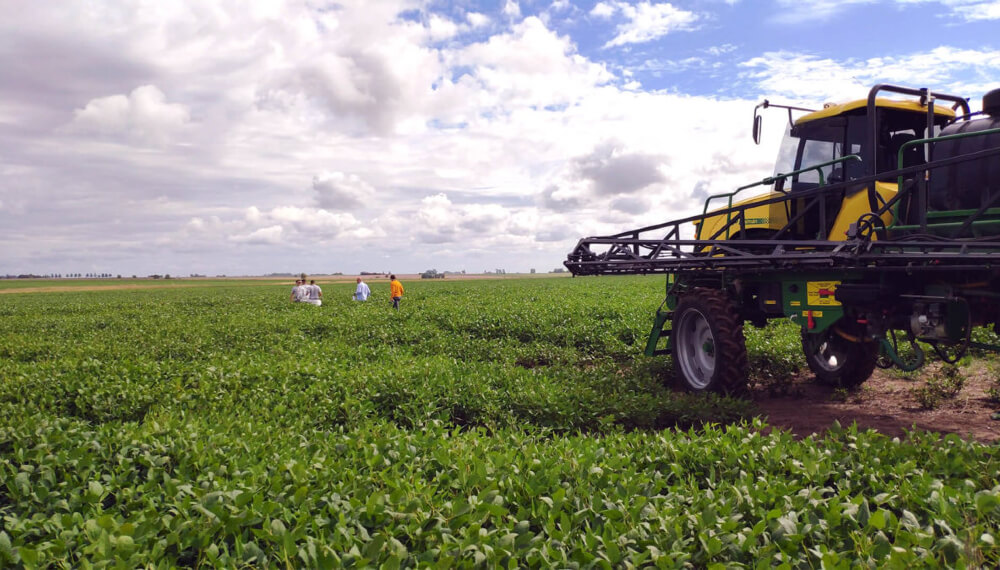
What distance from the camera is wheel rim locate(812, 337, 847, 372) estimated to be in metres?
8.02

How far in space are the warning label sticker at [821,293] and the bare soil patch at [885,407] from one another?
3.92 feet

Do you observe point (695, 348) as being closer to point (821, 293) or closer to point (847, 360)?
point (847, 360)

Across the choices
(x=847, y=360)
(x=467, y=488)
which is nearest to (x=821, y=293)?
(x=847, y=360)

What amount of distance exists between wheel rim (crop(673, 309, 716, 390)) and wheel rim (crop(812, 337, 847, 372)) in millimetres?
1447

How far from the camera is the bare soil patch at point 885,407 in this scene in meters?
6.29

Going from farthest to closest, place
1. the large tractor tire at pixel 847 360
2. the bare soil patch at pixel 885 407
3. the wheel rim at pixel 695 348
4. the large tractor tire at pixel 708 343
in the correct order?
the wheel rim at pixel 695 348
the large tractor tire at pixel 847 360
the large tractor tire at pixel 708 343
the bare soil patch at pixel 885 407

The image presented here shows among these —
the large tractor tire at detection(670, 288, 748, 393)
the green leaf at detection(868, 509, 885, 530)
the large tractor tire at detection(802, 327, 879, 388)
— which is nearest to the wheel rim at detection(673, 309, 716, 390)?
the large tractor tire at detection(670, 288, 748, 393)

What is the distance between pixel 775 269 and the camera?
6336 mm

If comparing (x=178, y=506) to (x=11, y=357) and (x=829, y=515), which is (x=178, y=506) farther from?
(x=11, y=357)

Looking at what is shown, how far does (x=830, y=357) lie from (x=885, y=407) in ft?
4.74

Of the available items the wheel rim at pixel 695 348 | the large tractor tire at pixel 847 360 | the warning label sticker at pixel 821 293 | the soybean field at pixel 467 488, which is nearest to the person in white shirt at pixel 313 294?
the soybean field at pixel 467 488

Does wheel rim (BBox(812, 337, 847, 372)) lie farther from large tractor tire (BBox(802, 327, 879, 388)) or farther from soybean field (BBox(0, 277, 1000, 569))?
soybean field (BBox(0, 277, 1000, 569))

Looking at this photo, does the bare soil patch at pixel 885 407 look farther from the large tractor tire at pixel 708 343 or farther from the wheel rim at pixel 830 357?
the large tractor tire at pixel 708 343

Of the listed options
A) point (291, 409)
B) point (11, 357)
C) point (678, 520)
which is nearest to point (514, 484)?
point (678, 520)
